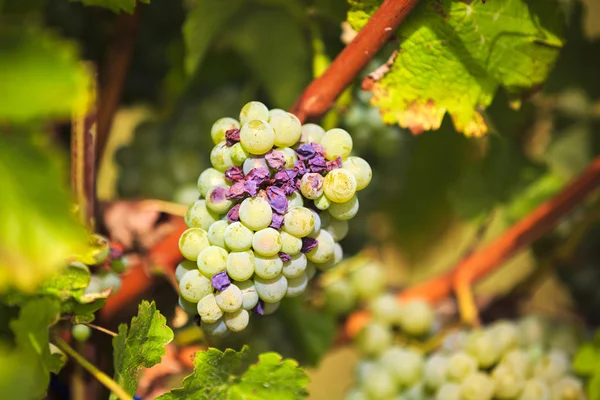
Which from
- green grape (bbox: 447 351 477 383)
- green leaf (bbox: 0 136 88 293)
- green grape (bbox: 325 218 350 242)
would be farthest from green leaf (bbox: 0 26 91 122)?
green grape (bbox: 447 351 477 383)

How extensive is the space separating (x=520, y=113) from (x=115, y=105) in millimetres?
264

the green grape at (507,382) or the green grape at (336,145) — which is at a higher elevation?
the green grape at (336,145)

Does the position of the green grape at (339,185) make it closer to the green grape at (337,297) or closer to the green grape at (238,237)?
the green grape at (238,237)

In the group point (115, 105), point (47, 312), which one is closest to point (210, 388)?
point (47, 312)

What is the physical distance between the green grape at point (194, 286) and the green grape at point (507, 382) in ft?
0.71

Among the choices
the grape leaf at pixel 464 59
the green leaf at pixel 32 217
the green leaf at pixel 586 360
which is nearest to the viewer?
the green leaf at pixel 32 217

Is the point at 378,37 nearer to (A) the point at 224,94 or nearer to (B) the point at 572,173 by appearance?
(A) the point at 224,94

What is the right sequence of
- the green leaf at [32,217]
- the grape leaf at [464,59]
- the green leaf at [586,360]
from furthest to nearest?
the green leaf at [586,360]
the grape leaf at [464,59]
the green leaf at [32,217]

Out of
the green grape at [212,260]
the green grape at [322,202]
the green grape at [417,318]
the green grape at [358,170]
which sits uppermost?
the green grape at [358,170]

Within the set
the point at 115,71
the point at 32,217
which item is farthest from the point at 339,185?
the point at 115,71

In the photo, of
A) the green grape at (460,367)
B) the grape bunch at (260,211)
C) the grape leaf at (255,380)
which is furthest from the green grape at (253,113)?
the green grape at (460,367)

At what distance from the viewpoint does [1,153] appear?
23 cm

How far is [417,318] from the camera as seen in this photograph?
19.2 inches

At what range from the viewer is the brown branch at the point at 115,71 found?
0.42 metres
